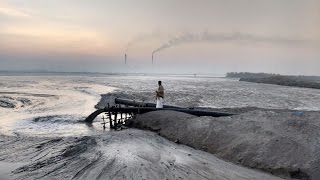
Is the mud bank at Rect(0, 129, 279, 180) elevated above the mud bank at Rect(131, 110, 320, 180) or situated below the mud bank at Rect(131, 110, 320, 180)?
below

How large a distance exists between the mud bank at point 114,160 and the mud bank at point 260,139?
663 millimetres

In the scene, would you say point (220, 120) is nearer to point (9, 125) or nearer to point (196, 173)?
point (196, 173)

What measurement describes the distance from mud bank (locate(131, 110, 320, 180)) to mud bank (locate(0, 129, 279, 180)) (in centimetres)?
66

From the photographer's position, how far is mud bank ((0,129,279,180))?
1128 cm

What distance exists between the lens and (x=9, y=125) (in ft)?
80.9

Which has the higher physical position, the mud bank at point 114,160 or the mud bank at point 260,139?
the mud bank at point 260,139

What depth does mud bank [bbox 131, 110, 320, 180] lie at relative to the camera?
39.6ft

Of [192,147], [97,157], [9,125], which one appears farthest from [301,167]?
[9,125]

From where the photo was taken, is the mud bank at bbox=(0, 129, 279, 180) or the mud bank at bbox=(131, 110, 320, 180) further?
the mud bank at bbox=(131, 110, 320, 180)

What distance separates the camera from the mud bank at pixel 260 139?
39.6 feet

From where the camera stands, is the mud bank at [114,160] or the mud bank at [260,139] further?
the mud bank at [260,139]

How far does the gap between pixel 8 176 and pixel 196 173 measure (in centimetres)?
Answer: 630

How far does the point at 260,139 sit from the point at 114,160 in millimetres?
5937

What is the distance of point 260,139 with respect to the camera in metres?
14.0
